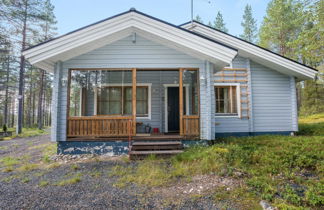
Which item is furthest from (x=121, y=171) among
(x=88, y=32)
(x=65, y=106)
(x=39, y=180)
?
(x=88, y=32)

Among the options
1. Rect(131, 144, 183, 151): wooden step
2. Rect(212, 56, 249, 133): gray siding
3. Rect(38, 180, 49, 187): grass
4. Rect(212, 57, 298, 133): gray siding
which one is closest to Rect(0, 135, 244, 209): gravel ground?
Rect(38, 180, 49, 187): grass

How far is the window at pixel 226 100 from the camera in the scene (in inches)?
282

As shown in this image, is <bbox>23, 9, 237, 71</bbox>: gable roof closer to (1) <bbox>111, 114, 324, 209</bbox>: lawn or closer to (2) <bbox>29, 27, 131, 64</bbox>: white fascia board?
(2) <bbox>29, 27, 131, 64</bbox>: white fascia board

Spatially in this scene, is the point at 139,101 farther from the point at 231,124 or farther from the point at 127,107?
the point at 231,124

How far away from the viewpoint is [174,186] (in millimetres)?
2887

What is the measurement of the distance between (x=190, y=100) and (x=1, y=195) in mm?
6106

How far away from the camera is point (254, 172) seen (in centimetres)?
318

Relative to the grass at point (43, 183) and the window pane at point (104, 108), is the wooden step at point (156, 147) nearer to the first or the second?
the grass at point (43, 183)

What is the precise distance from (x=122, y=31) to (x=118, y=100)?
3065 mm

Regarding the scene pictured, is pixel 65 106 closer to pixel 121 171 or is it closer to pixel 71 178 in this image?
pixel 71 178

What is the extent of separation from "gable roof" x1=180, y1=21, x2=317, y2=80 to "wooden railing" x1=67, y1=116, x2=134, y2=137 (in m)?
5.15

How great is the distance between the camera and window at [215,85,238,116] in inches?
282

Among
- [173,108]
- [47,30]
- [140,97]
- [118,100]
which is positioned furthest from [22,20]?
[173,108]

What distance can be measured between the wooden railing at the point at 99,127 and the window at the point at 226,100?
4.16 m
